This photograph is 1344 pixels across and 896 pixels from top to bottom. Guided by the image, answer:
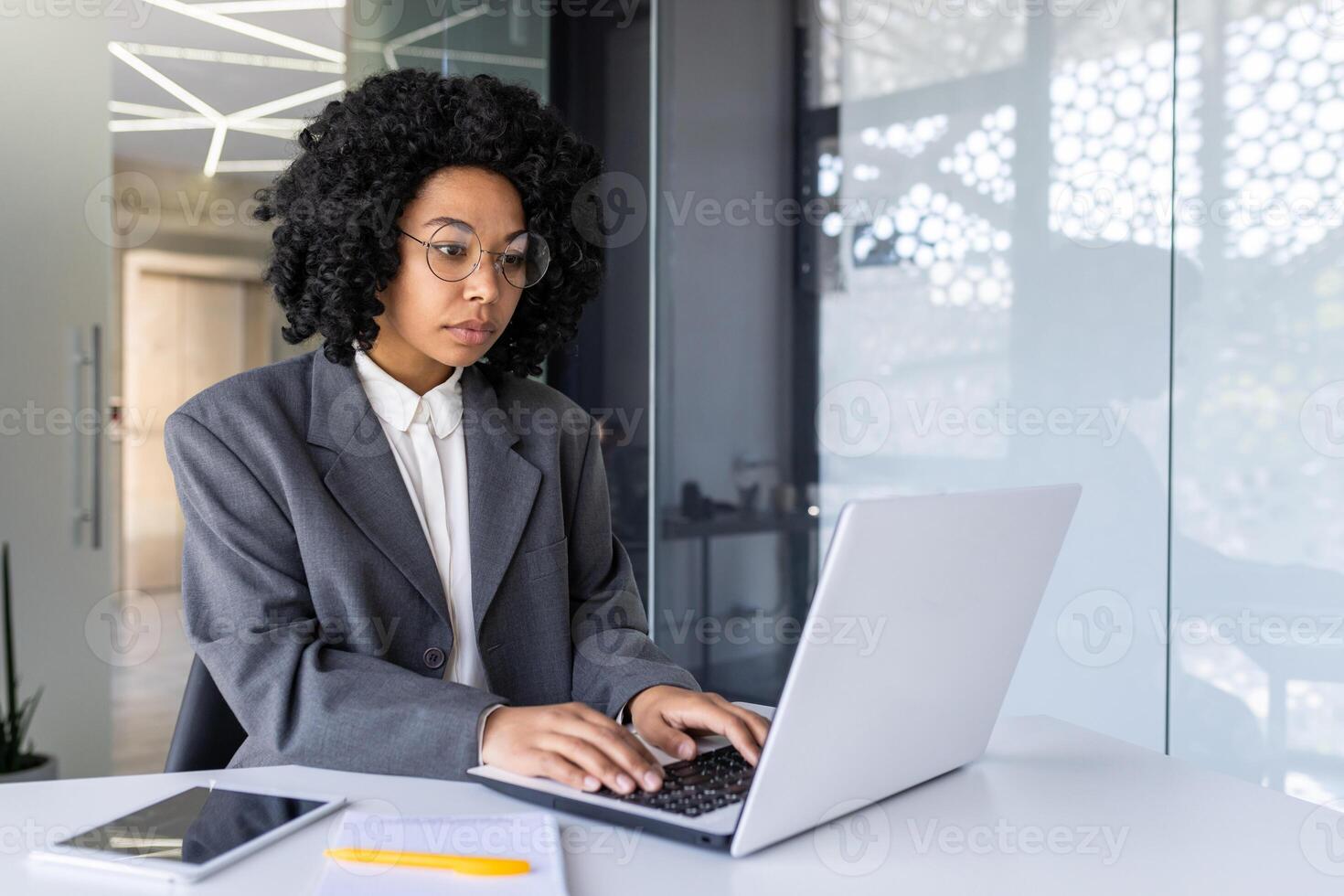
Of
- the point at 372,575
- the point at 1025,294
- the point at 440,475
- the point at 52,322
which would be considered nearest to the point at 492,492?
the point at 440,475

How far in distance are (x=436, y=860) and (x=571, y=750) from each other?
0.19 metres

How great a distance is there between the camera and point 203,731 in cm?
136

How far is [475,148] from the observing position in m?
1.56

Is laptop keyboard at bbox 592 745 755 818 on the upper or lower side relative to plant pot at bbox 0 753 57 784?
upper

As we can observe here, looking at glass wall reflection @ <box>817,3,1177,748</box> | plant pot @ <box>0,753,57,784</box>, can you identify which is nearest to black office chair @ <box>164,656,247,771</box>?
glass wall reflection @ <box>817,3,1177,748</box>

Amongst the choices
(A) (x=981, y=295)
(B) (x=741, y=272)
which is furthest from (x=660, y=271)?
(A) (x=981, y=295)

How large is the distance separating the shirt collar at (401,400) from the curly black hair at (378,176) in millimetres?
33

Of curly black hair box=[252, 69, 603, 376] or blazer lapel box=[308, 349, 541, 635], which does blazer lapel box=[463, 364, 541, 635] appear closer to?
blazer lapel box=[308, 349, 541, 635]

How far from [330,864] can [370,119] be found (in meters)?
1.05

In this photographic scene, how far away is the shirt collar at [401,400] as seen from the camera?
5.07 ft

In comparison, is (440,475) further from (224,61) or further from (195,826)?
(224,61)

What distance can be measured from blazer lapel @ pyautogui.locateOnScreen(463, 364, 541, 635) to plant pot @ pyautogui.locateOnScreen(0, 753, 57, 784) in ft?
8.01

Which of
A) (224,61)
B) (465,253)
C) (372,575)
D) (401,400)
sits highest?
(224,61)

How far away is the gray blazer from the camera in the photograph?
3.85 ft
